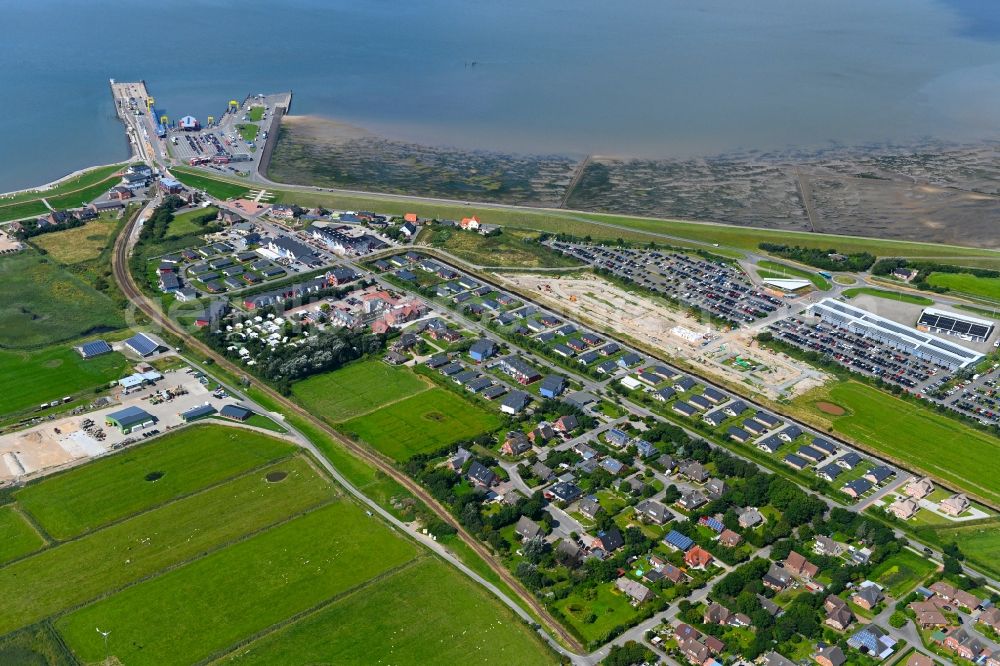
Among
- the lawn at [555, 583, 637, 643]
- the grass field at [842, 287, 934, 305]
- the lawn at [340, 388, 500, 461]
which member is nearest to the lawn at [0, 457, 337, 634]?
the lawn at [340, 388, 500, 461]

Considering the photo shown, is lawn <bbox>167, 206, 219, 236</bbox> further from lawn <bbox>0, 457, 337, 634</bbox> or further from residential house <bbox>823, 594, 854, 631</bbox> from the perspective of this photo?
residential house <bbox>823, 594, 854, 631</bbox>

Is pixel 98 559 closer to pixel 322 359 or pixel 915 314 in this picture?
pixel 322 359

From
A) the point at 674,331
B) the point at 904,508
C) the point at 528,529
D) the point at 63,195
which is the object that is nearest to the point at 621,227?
the point at 674,331

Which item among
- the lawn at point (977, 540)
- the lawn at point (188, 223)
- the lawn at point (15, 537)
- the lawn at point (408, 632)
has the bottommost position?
the lawn at point (408, 632)

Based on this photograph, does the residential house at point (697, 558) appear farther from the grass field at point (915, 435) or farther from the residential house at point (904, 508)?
the grass field at point (915, 435)

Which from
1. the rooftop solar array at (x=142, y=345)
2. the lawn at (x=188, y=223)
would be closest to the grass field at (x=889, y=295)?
the rooftop solar array at (x=142, y=345)

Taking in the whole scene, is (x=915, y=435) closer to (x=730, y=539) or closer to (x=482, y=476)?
(x=730, y=539)

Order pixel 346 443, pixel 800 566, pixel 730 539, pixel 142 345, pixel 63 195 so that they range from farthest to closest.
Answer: pixel 63 195 → pixel 142 345 → pixel 346 443 → pixel 730 539 → pixel 800 566
